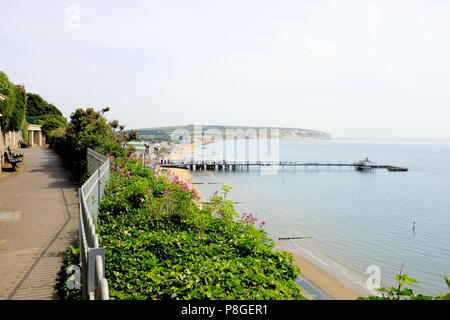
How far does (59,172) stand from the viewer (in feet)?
60.5

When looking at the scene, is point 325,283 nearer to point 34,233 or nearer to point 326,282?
point 326,282

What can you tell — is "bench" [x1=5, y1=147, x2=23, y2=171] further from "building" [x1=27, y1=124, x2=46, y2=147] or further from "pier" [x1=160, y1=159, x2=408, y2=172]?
"pier" [x1=160, y1=159, x2=408, y2=172]

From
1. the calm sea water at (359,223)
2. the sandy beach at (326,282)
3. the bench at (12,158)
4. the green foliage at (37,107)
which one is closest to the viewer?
the sandy beach at (326,282)

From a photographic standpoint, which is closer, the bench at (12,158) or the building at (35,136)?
the bench at (12,158)

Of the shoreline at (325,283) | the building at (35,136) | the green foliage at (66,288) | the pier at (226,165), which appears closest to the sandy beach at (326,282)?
the shoreline at (325,283)

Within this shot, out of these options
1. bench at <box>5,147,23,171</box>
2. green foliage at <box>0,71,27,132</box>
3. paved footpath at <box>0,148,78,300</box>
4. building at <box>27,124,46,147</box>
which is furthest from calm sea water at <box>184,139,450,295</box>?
building at <box>27,124,46,147</box>

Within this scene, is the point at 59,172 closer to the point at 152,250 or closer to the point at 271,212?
the point at 152,250

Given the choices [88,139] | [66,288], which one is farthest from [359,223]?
[66,288]

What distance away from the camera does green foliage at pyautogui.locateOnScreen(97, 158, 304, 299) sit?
12.4ft

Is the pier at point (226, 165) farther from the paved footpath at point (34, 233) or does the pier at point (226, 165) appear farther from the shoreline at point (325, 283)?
the paved footpath at point (34, 233)

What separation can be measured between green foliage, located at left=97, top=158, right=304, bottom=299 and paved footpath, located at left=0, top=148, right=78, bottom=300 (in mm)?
1144

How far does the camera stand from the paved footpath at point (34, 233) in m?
5.26

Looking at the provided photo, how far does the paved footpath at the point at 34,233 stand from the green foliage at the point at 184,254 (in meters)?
1.14
